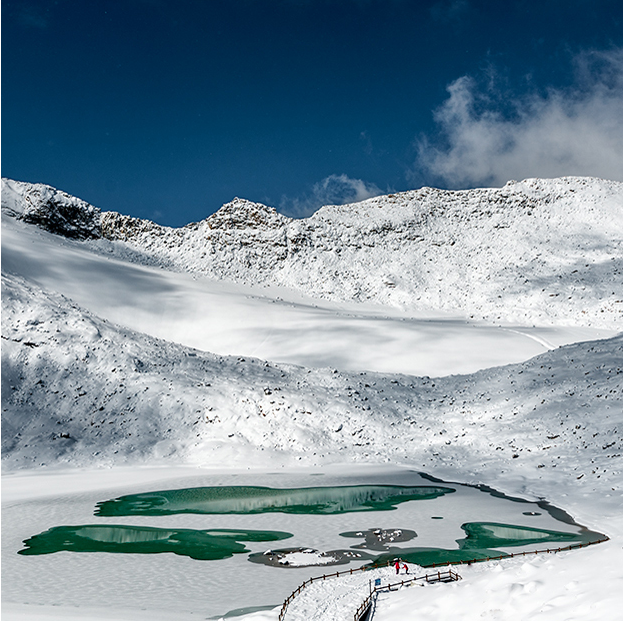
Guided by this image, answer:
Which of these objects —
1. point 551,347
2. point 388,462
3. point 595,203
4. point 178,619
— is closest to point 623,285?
point 551,347

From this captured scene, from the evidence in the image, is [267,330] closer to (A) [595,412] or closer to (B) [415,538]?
(A) [595,412]

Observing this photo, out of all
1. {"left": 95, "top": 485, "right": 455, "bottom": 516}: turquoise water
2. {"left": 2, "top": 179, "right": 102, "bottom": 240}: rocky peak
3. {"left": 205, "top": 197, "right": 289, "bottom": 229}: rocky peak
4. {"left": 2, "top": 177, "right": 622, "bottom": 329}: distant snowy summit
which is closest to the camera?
{"left": 95, "top": 485, "right": 455, "bottom": 516}: turquoise water

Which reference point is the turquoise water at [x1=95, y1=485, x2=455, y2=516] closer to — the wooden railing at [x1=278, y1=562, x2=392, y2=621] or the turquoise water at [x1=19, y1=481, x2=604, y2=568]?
the turquoise water at [x1=19, y1=481, x2=604, y2=568]

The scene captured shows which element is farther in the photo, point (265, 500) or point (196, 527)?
point (265, 500)

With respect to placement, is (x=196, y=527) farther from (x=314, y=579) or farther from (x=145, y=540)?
(x=314, y=579)

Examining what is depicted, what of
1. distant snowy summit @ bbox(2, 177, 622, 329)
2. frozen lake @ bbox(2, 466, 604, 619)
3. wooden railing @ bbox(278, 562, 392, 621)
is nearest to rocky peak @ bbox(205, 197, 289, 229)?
distant snowy summit @ bbox(2, 177, 622, 329)

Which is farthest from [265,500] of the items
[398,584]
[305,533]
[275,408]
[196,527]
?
[398,584]
